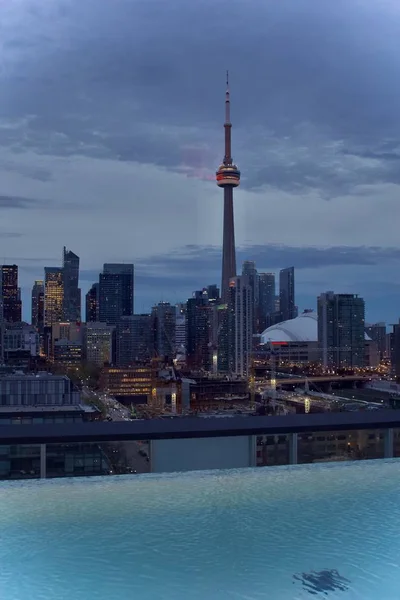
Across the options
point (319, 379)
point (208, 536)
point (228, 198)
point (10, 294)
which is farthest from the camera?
point (10, 294)

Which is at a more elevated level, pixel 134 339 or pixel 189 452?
pixel 134 339

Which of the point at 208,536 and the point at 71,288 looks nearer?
the point at 208,536

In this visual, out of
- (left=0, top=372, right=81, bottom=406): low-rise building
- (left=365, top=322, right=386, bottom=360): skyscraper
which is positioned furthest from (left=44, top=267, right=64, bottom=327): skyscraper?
(left=0, top=372, right=81, bottom=406): low-rise building

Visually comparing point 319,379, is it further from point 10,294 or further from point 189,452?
point 10,294

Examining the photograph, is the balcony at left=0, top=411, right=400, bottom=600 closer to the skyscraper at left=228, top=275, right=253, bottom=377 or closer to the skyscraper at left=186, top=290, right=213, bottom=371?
the skyscraper at left=228, top=275, right=253, bottom=377

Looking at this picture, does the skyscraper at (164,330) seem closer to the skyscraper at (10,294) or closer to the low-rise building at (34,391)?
the skyscraper at (10,294)

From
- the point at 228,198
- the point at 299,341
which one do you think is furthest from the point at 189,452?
the point at 228,198

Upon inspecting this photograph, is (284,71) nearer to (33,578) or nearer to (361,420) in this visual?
(361,420)

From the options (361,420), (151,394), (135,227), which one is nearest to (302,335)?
(135,227)
